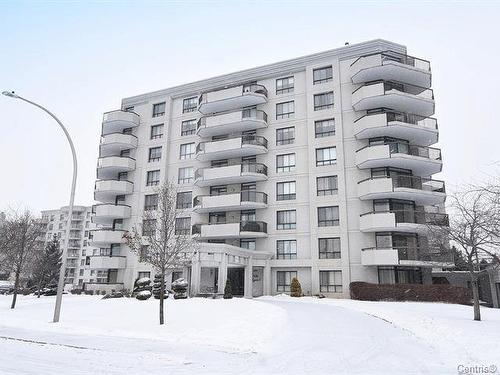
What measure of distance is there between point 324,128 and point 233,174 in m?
9.88

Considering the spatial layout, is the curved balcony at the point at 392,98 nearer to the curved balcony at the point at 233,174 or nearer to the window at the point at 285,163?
the window at the point at 285,163

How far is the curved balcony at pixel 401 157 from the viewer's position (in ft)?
110

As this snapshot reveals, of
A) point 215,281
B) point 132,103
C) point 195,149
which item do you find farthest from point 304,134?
point 132,103

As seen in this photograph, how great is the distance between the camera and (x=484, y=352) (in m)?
9.84

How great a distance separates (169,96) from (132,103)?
5676mm

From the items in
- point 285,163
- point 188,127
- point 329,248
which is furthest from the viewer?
point 188,127

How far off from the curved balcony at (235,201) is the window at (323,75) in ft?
41.8

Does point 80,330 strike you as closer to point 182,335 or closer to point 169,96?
point 182,335

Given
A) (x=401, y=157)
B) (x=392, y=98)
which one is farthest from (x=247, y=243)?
(x=392, y=98)

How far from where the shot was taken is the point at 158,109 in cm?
4784

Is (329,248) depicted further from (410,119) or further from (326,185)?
(410,119)

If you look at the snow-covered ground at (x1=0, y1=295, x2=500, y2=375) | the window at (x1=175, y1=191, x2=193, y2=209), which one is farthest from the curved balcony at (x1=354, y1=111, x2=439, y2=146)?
the snow-covered ground at (x1=0, y1=295, x2=500, y2=375)

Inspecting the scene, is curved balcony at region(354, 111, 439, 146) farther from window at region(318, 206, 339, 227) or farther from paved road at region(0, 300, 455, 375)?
paved road at region(0, 300, 455, 375)

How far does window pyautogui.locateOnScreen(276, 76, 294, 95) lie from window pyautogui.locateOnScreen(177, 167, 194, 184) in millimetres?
12693
